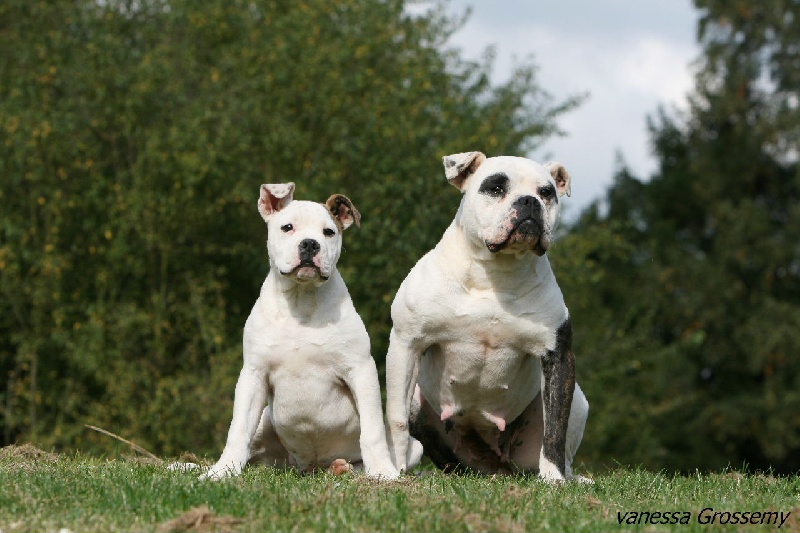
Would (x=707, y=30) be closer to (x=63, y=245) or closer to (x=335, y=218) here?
(x=63, y=245)

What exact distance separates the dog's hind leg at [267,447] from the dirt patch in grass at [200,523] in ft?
8.64

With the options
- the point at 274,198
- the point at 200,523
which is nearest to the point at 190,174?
the point at 274,198

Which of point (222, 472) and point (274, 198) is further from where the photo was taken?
point (274, 198)

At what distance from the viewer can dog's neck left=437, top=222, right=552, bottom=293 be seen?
24.5ft

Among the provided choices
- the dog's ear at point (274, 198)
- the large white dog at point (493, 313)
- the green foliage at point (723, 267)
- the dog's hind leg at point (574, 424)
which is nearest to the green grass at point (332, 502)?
the large white dog at point (493, 313)

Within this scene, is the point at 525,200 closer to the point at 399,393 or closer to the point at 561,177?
the point at 561,177

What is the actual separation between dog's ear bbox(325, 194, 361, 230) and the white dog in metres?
0.17

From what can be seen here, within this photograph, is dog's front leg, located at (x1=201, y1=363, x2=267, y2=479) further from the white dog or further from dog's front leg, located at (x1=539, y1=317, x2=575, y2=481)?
dog's front leg, located at (x1=539, y1=317, x2=575, y2=481)

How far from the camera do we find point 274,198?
25.6 ft

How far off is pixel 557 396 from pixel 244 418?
6.57 feet

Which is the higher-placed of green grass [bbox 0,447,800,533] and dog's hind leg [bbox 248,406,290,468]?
green grass [bbox 0,447,800,533]

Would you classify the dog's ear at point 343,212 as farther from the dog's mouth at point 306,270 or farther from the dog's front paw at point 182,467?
the dog's front paw at point 182,467

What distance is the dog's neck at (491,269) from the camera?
24.5 ft

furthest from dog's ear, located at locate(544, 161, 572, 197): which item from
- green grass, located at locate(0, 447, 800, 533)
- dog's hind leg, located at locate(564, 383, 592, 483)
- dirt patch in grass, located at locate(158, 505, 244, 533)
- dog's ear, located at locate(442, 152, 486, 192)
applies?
dirt patch in grass, located at locate(158, 505, 244, 533)
